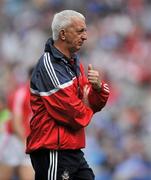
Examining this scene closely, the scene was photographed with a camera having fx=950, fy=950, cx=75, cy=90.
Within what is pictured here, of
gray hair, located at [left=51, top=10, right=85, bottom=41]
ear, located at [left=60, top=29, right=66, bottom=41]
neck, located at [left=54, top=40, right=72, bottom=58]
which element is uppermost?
gray hair, located at [left=51, top=10, right=85, bottom=41]

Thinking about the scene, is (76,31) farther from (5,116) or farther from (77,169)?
(5,116)

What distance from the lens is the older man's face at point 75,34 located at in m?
8.12

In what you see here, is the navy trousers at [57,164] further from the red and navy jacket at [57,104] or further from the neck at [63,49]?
the neck at [63,49]

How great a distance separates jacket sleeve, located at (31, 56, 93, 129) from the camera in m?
8.02

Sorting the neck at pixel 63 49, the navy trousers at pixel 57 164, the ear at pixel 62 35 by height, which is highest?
the ear at pixel 62 35

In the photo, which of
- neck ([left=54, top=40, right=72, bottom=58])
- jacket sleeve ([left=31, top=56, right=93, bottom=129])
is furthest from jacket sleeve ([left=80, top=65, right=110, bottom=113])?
neck ([left=54, top=40, right=72, bottom=58])

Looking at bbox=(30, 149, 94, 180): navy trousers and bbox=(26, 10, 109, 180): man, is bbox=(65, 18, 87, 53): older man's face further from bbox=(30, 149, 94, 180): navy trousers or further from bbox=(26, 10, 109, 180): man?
bbox=(30, 149, 94, 180): navy trousers

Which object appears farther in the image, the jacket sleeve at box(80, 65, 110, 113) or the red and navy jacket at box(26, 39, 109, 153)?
the jacket sleeve at box(80, 65, 110, 113)

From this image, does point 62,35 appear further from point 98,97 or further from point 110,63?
point 110,63

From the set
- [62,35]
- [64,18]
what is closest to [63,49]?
[62,35]

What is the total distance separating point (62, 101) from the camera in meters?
8.01

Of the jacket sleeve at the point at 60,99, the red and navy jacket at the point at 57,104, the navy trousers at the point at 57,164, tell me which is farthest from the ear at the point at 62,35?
the navy trousers at the point at 57,164

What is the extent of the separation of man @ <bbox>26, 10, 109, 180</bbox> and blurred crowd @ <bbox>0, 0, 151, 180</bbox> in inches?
153

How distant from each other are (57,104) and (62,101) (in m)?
0.05
